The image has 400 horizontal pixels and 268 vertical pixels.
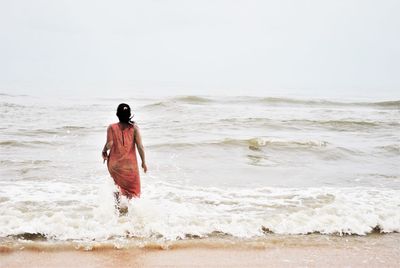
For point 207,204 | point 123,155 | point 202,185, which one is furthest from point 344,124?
point 123,155

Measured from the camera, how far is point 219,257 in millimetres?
4559

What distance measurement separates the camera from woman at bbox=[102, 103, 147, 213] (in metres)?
5.67

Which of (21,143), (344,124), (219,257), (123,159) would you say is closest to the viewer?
(219,257)

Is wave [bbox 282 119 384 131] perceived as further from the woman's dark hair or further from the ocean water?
the woman's dark hair

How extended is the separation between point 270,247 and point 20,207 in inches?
138

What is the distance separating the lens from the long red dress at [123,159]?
18.6 ft

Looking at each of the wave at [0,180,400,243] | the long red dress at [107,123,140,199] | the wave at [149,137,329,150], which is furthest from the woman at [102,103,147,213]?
the wave at [149,137,329,150]

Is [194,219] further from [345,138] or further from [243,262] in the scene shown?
[345,138]

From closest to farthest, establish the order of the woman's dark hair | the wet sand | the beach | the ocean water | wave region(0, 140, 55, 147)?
the wet sand, the beach, the ocean water, the woman's dark hair, wave region(0, 140, 55, 147)

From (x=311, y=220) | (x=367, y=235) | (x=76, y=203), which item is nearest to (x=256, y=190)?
(x=311, y=220)

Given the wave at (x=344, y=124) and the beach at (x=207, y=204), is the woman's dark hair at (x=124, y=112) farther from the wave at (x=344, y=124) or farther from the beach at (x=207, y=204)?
the wave at (x=344, y=124)

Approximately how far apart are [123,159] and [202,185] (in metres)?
2.58

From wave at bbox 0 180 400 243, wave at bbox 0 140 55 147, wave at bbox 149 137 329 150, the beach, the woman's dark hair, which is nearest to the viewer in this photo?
the beach

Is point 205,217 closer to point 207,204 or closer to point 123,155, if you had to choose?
point 207,204
